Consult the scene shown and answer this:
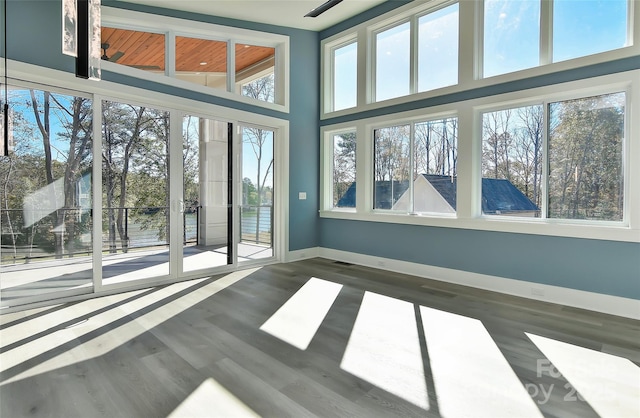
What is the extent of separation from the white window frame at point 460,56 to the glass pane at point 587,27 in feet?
0.31

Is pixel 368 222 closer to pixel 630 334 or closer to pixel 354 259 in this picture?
pixel 354 259

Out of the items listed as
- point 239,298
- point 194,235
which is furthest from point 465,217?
point 194,235

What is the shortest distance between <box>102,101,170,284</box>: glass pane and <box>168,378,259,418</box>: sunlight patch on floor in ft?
9.04

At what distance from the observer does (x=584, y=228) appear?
3514 millimetres

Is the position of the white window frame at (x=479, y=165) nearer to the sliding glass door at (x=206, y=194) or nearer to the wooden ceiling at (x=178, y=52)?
the wooden ceiling at (x=178, y=52)

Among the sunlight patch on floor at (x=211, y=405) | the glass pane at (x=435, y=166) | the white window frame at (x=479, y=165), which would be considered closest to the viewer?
the sunlight patch on floor at (x=211, y=405)

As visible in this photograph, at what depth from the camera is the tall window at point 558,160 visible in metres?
3.48

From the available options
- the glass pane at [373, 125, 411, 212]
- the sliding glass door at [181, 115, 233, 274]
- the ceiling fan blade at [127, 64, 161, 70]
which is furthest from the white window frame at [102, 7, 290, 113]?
the glass pane at [373, 125, 411, 212]

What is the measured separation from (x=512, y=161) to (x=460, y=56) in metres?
1.56

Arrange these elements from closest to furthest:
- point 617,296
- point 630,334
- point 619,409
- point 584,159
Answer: point 619,409, point 630,334, point 617,296, point 584,159

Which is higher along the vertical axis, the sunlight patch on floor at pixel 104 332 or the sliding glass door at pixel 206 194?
the sliding glass door at pixel 206 194

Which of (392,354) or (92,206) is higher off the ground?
(92,206)

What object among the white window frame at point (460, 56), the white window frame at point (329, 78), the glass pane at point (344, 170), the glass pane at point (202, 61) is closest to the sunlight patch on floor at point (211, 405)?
the glass pane at point (202, 61)

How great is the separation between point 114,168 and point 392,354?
149 inches
